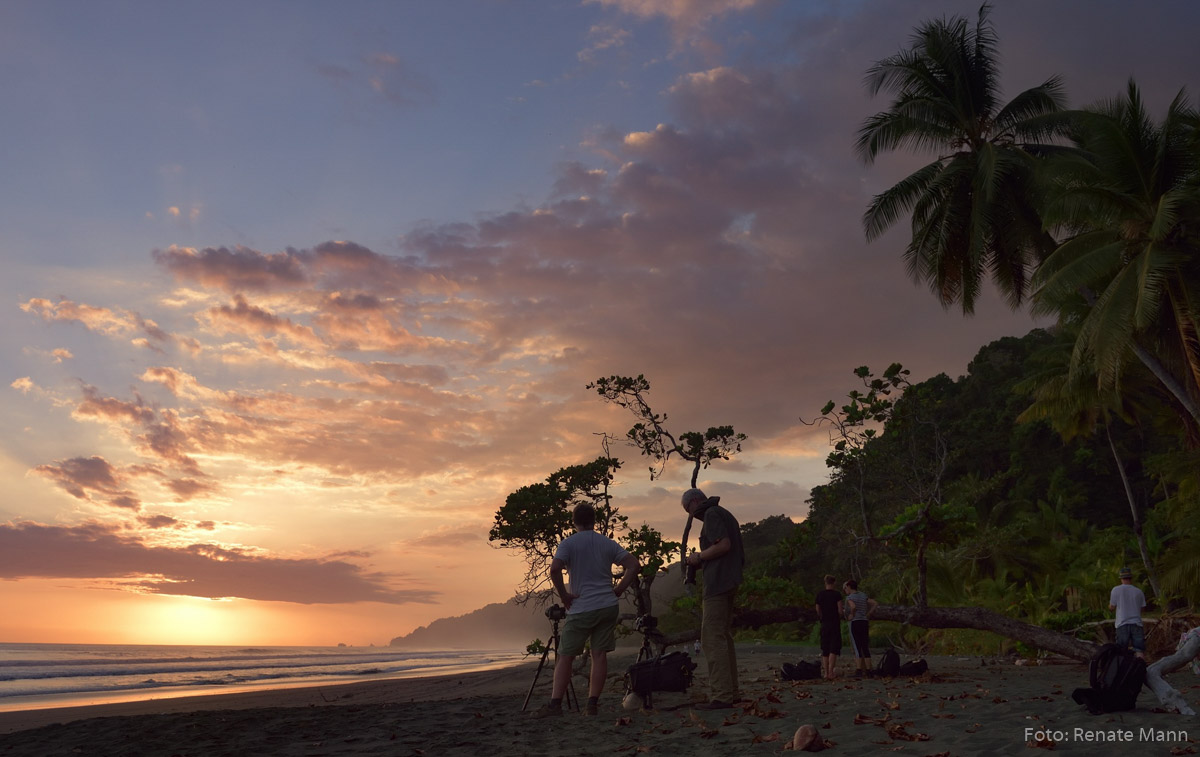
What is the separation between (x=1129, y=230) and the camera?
59.6 feet

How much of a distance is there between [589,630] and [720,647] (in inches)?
52.4

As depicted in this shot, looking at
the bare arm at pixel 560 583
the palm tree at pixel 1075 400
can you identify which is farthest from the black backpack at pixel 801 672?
the palm tree at pixel 1075 400

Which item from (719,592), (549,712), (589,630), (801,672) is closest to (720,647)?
(719,592)

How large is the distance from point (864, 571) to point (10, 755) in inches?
1518

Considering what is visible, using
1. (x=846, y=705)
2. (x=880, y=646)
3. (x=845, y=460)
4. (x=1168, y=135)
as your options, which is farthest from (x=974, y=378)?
(x=846, y=705)

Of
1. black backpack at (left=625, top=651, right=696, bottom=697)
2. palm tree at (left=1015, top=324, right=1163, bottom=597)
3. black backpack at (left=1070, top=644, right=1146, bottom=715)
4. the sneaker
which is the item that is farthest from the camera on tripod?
palm tree at (left=1015, top=324, right=1163, bottom=597)

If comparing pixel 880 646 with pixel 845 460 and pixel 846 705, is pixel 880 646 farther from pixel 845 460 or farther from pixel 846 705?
pixel 846 705

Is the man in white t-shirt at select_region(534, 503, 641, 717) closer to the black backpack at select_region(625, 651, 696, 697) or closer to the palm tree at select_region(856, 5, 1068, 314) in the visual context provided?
the black backpack at select_region(625, 651, 696, 697)

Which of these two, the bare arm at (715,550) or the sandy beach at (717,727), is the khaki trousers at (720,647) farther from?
the bare arm at (715,550)

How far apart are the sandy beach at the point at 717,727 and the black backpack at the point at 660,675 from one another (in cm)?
24

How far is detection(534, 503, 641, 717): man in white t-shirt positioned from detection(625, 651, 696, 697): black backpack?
2.28 feet

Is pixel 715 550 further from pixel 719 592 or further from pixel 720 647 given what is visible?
pixel 720 647

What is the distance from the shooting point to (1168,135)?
18.0 m

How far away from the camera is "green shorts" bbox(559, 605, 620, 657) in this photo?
24.2 feet
